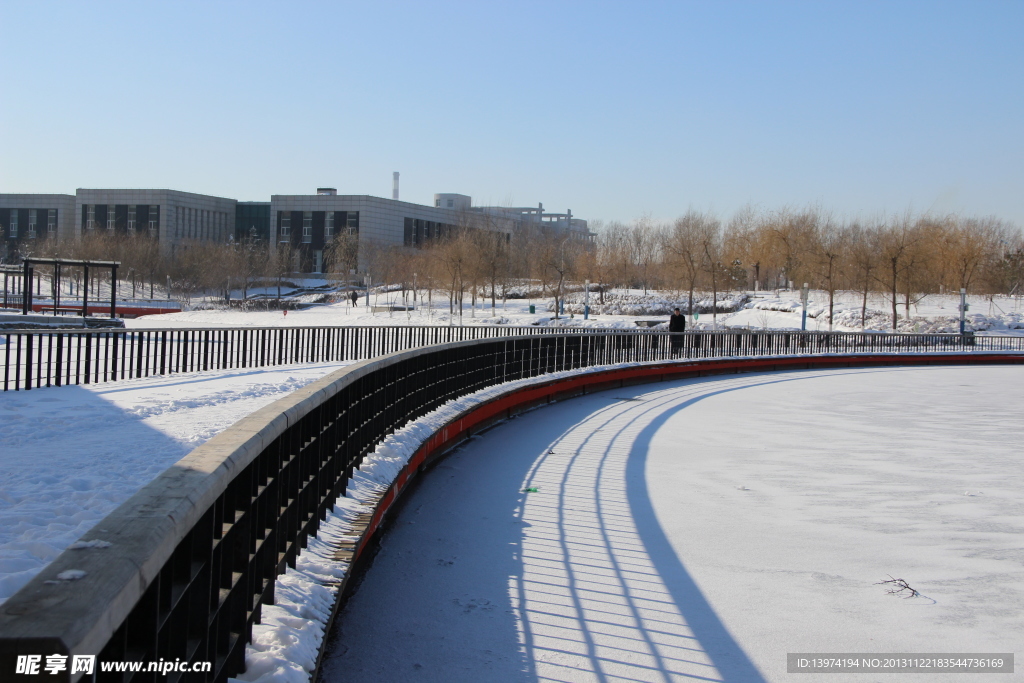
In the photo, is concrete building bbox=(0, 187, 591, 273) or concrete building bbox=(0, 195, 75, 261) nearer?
concrete building bbox=(0, 187, 591, 273)

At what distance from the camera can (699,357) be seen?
29.2 m

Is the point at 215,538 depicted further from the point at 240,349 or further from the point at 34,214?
the point at 34,214

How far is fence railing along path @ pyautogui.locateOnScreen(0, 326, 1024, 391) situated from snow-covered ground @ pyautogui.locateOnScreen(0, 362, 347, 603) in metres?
1.35

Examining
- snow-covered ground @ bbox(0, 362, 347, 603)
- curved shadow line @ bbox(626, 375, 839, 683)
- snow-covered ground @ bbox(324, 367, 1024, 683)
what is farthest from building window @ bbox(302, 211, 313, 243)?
curved shadow line @ bbox(626, 375, 839, 683)

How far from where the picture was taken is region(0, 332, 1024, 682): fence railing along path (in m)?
1.70

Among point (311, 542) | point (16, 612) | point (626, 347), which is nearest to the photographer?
point (16, 612)

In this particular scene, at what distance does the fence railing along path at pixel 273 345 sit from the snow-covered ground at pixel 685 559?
637cm

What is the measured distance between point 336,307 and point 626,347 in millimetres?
58588

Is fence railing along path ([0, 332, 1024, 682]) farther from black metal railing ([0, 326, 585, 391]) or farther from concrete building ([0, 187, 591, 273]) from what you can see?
concrete building ([0, 187, 591, 273])

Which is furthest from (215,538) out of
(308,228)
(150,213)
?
(150,213)

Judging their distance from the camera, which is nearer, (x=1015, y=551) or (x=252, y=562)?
(x=252, y=562)

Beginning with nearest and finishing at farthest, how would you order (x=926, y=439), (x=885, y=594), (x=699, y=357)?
(x=885, y=594)
(x=926, y=439)
(x=699, y=357)

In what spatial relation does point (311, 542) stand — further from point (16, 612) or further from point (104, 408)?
point (104, 408)

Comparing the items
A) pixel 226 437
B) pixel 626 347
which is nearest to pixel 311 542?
pixel 226 437
